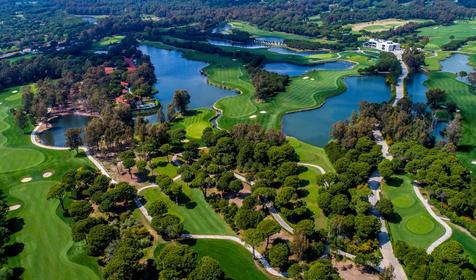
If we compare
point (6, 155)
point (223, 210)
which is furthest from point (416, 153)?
point (6, 155)

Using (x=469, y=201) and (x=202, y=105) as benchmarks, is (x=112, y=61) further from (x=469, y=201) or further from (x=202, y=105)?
(x=469, y=201)

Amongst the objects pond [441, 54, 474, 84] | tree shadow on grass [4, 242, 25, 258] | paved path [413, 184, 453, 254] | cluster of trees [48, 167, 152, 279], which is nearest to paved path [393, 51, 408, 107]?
pond [441, 54, 474, 84]

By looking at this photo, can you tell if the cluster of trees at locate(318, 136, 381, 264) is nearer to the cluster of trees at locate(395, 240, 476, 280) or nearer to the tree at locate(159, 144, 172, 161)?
the cluster of trees at locate(395, 240, 476, 280)

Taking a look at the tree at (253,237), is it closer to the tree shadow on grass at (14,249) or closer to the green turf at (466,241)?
the green turf at (466,241)

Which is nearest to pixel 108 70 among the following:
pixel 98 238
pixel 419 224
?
pixel 98 238

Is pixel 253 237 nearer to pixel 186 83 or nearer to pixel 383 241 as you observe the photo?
pixel 383 241

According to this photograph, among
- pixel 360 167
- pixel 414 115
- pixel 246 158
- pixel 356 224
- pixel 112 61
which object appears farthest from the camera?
pixel 112 61
